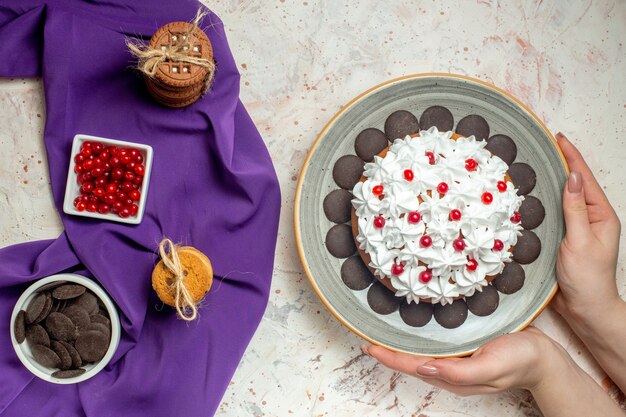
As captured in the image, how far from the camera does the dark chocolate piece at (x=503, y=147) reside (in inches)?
48.0

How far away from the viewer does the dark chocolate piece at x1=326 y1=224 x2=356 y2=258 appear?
3.98ft

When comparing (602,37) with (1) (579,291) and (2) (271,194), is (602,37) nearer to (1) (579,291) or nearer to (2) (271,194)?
(1) (579,291)

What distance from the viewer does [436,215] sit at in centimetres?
105

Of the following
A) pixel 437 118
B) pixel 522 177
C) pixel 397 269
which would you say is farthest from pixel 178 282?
pixel 522 177

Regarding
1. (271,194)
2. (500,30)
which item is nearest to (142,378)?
(271,194)

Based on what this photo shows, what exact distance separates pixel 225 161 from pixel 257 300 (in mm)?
296

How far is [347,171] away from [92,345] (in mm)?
599

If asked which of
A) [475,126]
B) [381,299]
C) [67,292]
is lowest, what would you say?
[67,292]

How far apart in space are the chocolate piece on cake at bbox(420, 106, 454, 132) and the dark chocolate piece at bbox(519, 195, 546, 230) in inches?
8.9

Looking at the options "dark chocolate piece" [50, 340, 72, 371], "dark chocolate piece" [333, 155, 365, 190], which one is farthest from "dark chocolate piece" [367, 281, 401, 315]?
"dark chocolate piece" [50, 340, 72, 371]

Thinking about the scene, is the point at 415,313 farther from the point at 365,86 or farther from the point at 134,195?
the point at 134,195

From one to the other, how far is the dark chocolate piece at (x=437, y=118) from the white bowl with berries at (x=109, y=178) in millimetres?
559

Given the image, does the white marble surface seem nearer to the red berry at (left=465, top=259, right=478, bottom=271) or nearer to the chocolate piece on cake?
the chocolate piece on cake

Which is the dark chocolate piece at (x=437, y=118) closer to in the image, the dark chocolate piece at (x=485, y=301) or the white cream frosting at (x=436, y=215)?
the white cream frosting at (x=436, y=215)
